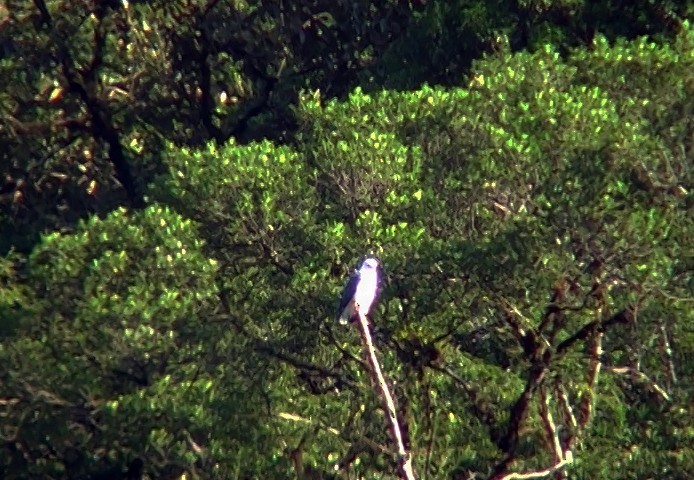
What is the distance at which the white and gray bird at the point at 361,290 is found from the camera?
11.8 metres

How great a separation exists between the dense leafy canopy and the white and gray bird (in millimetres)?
230

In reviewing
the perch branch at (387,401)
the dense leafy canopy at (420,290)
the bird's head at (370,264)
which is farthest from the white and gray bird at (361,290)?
the perch branch at (387,401)

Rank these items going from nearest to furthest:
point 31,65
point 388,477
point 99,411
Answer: point 388,477
point 99,411
point 31,65

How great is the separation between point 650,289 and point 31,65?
836 centimetres

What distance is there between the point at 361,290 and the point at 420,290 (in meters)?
0.87

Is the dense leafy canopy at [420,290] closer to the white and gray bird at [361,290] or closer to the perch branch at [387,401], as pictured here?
the white and gray bird at [361,290]

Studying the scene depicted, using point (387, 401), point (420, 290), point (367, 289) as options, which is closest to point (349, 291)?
point (367, 289)

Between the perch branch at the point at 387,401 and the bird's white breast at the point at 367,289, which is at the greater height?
the bird's white breast at the point at 367,289

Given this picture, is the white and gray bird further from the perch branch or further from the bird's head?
the perch branch

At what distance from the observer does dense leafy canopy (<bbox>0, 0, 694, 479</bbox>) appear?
12.3 meters

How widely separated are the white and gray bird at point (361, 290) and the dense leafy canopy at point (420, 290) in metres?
0.23

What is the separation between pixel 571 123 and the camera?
12492mm

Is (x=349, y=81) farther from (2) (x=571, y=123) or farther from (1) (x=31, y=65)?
(2) (x=571, y=123)

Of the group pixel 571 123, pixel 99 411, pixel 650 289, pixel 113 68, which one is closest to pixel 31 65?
pixel 113 68
